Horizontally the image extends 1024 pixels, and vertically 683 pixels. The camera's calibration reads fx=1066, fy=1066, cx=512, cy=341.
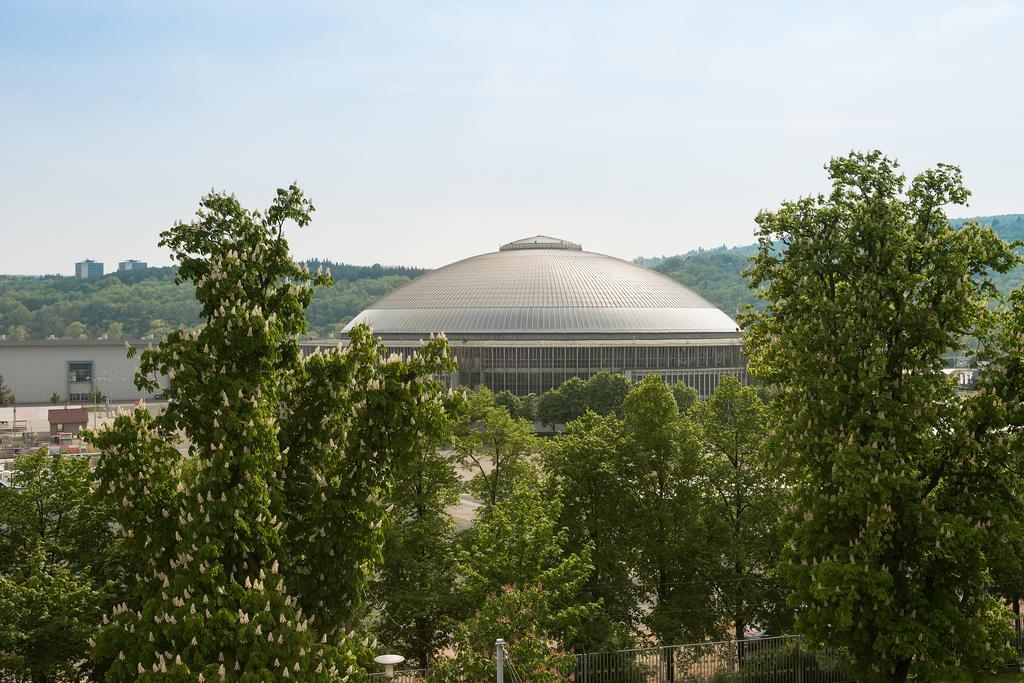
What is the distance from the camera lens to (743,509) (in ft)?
109

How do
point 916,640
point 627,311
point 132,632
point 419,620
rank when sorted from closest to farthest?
point 132,632, point 916,640, point 419,620, point 627,311

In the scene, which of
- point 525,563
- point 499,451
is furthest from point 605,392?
point 525,563

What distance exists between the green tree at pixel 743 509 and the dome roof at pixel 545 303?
3283 inches

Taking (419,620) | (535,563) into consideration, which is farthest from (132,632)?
(419,620)

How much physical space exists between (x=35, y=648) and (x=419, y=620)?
10634mm

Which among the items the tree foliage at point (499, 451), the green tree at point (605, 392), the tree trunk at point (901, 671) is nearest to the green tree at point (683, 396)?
the green tree at point (605, 392)

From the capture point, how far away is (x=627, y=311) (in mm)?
124938

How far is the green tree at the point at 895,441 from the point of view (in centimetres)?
2208

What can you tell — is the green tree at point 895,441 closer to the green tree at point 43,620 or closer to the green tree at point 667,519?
A: the green tree at point 667,519

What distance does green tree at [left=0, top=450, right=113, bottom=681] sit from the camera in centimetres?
2383

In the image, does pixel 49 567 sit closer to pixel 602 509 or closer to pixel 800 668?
pixel 602 509

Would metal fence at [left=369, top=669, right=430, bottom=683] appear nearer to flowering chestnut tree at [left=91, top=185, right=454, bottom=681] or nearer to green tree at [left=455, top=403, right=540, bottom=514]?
green tree at [left=455, top=403, right=540, bottom=514]

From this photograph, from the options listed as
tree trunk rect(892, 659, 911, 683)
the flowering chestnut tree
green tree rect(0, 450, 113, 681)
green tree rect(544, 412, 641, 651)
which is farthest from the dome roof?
the flowering chestnut tree

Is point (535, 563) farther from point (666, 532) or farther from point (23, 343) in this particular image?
point (23, 343)
